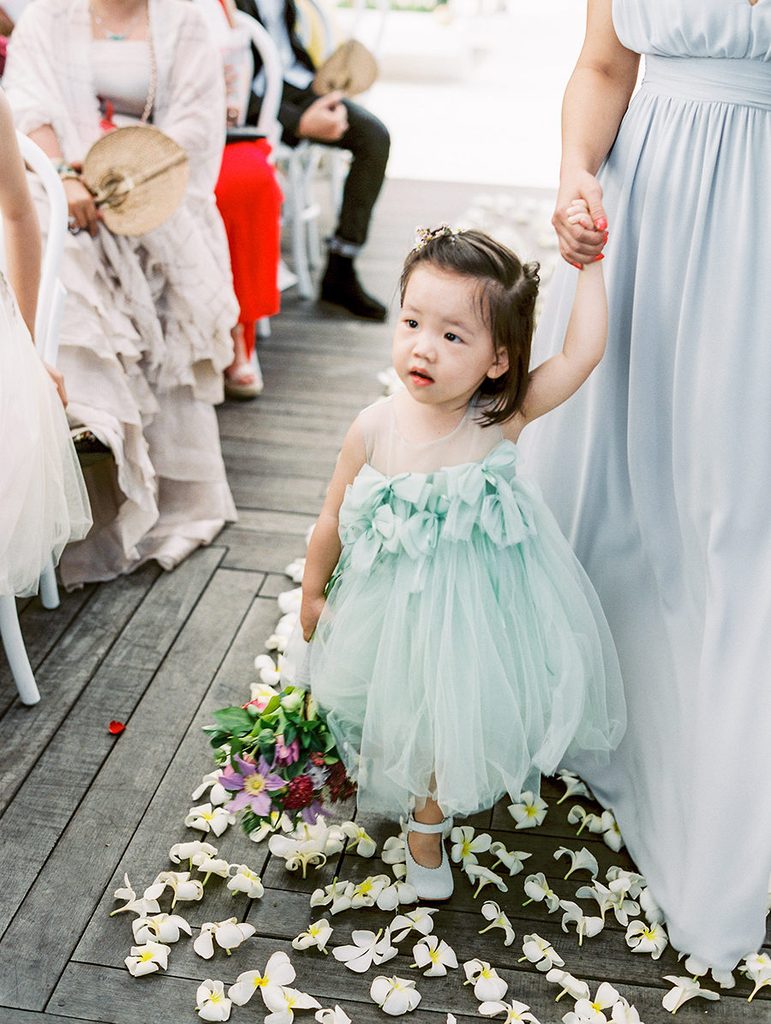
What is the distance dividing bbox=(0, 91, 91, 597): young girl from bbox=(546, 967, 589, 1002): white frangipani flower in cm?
98

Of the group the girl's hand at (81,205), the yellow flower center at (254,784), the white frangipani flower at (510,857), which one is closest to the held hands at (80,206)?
the girl's hand at (81,205)

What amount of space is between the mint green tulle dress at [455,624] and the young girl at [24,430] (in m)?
0.53

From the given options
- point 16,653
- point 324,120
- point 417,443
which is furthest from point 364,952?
point 324,120

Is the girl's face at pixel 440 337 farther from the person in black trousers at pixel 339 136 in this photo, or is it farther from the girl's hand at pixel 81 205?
the person in black trousers at pixel 339 136

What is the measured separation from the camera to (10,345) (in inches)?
68.7

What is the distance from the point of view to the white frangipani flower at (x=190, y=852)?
168cm

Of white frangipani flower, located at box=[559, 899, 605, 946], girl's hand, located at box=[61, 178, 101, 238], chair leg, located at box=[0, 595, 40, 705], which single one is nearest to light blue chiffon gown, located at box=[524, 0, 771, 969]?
white frangipani flower, located at box=[559, 899, 605, 946]

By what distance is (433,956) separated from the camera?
1.54 m

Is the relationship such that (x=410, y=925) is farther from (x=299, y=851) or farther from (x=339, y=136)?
(x=339, y=136)

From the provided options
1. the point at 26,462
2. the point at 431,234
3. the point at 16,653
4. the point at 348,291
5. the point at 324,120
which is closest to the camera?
the point at 431,234

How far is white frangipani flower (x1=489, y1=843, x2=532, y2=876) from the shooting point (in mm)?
1686

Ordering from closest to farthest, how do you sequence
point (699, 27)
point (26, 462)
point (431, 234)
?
point (699, 27)
point (431, 234)
point (26, 462)

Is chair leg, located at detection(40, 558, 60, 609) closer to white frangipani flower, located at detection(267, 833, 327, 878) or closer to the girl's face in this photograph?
white frangipani flower, located at detection(267, 833, 327, 878)

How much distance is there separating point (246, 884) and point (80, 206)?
145 cm
